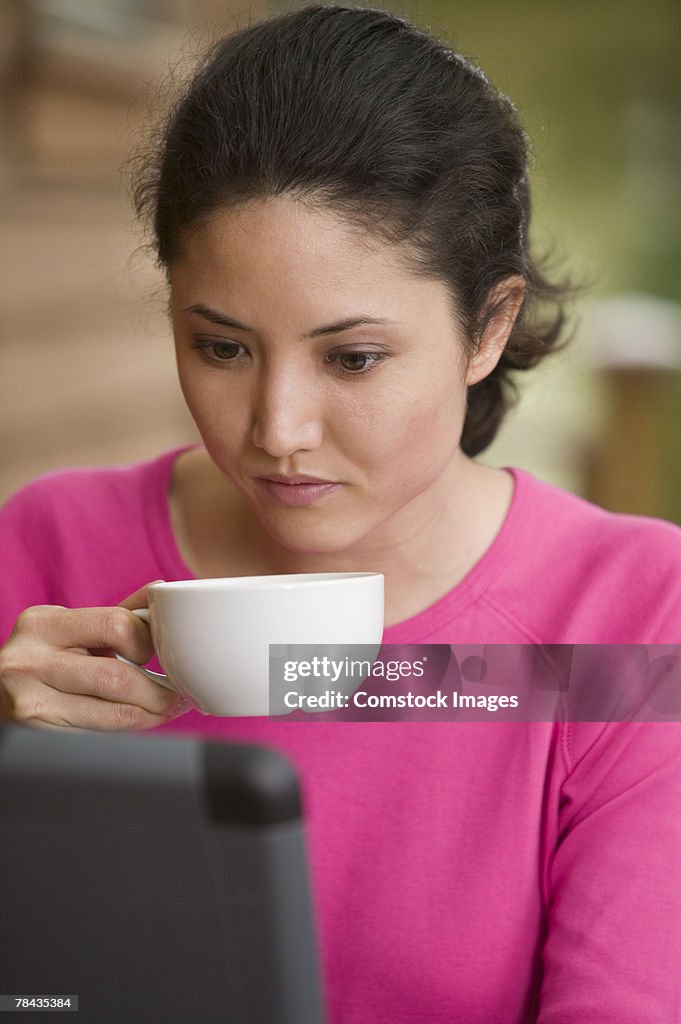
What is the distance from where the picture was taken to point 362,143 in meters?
1.02

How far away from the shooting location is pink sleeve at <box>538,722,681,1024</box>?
98cm

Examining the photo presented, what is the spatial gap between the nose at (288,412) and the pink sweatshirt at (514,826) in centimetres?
31

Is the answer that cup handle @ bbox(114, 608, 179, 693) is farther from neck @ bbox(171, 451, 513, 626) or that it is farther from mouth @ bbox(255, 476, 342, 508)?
neck @ bbox(171, 451, 513, 626)

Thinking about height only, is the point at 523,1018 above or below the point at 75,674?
below

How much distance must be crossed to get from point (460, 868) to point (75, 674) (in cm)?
44

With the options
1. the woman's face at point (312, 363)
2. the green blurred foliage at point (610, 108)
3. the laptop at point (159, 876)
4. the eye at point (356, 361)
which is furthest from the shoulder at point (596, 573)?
the green blurred foliage at point (610, 108)

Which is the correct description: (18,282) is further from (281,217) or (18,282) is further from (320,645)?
(320,645)

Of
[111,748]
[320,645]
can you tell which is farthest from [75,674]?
[111,748]

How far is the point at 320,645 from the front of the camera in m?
0.78

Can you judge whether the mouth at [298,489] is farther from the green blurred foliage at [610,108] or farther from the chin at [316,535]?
the green blurred foliage at [610,108]

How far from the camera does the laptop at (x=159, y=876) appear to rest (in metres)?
0.43

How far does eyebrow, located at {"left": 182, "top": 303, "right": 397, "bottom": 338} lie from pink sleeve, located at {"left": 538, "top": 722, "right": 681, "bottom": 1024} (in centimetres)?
44

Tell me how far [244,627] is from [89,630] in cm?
17

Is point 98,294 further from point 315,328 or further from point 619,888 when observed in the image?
point 619,888
